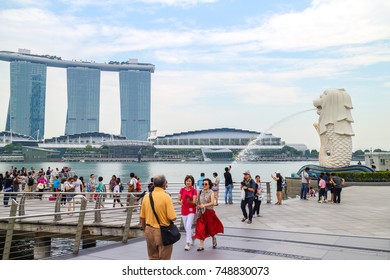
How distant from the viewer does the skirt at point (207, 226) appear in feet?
25.6

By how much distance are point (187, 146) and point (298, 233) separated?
158619 mm

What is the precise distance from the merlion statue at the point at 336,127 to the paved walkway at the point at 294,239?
49.2ft

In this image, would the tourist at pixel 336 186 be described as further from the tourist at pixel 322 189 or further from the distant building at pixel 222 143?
the distant building at pixel 222 143

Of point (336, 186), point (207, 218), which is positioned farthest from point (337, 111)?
point (207, 218)

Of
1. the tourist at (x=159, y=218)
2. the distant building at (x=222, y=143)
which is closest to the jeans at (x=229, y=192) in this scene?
the tourist at (x=159, y=218)

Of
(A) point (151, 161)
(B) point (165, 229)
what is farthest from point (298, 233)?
(A) point (151, 161)

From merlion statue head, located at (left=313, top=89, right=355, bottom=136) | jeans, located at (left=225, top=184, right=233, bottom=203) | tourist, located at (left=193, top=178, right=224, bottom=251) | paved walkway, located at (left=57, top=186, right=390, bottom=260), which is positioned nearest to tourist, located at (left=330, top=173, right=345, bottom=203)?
paved walkway, located at (left=57, top=186, right=390, bottom=260)

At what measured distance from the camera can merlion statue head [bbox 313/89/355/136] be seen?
94.7 feet

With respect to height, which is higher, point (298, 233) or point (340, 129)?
point (340, 129)

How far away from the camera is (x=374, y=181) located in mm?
26766

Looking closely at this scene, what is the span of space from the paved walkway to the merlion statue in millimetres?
15002

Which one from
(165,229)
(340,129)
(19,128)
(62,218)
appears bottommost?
(62,218)

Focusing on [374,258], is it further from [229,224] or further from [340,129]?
[340,129]

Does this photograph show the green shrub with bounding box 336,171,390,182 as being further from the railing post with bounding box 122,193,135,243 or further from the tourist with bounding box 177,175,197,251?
the tourist with bounding box 177,175,197,251
